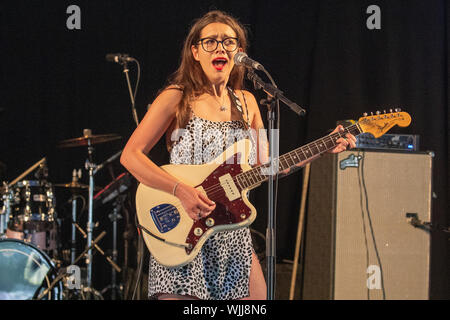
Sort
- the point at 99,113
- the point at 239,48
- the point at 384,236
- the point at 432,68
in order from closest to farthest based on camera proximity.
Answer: the point at 239,48 < the point at 384,236 < the point at 432,68 < the point at 99,113

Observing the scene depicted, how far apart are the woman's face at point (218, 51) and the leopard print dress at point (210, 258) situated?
21cm

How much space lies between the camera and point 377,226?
10.3 ft

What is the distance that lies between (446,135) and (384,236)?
1.12 metres

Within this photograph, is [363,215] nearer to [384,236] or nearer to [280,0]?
[384,236]

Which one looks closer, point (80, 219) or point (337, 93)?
point (337, 93)

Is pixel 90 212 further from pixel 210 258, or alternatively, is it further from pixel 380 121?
pixel 380 121

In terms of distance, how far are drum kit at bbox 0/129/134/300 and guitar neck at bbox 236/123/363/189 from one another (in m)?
1.67

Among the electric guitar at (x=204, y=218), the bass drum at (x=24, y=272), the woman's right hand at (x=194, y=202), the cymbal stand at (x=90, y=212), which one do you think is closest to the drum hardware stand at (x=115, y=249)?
the cymbal stand at (x=90, y=212)

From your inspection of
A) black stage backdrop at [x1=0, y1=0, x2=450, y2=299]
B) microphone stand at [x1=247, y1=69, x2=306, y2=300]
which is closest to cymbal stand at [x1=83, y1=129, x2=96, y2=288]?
black stage backdrop at [x1=0, y1=0, x2=450, y2=299]

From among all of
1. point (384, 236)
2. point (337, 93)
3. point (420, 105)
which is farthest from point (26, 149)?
point (420, 105)

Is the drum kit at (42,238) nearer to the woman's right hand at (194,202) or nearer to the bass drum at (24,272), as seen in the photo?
the bass drum at (24,272)

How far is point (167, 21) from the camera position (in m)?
3.90

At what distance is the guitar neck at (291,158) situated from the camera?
2160mm

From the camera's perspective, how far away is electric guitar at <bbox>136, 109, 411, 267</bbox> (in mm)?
2020
